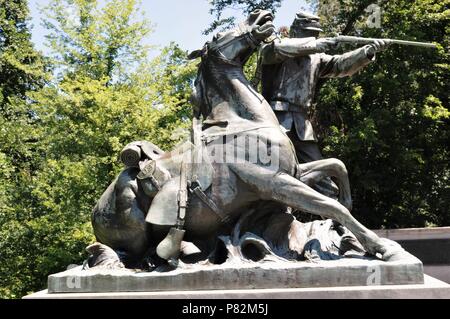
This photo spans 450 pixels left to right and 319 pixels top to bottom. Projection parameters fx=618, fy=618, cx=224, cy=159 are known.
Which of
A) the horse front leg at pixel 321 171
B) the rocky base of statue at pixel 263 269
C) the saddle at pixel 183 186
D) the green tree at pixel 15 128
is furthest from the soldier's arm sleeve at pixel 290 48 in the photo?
the green tree at pixel 15 128

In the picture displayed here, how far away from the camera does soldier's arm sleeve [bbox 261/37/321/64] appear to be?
5758 millimetres

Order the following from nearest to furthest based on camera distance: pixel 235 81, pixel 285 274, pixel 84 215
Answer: pixel 285 274 → pixel 235 81 → pixel 84 215

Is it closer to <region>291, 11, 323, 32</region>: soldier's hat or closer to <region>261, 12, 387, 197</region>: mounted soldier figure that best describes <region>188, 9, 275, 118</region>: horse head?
<region>261, 12, 387, 197</region>: mounted soldier figure

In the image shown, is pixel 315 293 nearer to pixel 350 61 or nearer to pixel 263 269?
pixel 263 269

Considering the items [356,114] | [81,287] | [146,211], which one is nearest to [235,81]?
[146,211]

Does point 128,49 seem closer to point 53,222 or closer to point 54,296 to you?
point 53,222

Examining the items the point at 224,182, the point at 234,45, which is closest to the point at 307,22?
the point at 234,45

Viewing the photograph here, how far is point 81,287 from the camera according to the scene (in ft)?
16.1

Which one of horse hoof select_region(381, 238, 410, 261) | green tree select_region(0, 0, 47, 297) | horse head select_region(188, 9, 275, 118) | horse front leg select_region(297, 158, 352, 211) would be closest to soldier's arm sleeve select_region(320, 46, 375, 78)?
horse head select_region(188, 9, 275, 118)

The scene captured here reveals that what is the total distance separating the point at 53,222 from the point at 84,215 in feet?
3.25

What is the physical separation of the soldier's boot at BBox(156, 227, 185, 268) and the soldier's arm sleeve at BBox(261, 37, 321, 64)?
6.52 feet

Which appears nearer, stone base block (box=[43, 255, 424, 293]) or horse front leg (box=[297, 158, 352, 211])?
stone base block (box=[43, 255, 424, 293])

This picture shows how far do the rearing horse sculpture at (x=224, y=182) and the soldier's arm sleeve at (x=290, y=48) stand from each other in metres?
0.40

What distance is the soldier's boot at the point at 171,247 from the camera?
16.2 feet
